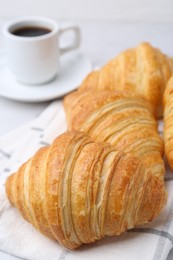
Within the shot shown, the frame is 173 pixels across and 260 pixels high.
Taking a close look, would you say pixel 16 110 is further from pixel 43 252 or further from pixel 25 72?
pixel 43 252

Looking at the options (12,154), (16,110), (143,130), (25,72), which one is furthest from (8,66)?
(143,130)

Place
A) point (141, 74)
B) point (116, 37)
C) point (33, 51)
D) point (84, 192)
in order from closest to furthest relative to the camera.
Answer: point (84, 192), point (141, 74), point (33, 51), point (116, 37)

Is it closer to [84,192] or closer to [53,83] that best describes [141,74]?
[53,83]

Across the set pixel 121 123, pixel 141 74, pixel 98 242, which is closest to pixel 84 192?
pixel 98 242

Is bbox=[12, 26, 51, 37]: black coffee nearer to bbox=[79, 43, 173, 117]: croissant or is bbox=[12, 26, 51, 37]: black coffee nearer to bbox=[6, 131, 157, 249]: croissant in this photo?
bbox=[79, 43, 173, 117]: croissant

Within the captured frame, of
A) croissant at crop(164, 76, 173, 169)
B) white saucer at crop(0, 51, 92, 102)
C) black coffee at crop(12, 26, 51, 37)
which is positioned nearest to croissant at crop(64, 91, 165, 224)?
croissant at crop(164, 76, 173, 169)

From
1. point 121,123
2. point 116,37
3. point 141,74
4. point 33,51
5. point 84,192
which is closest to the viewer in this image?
point 84,192
